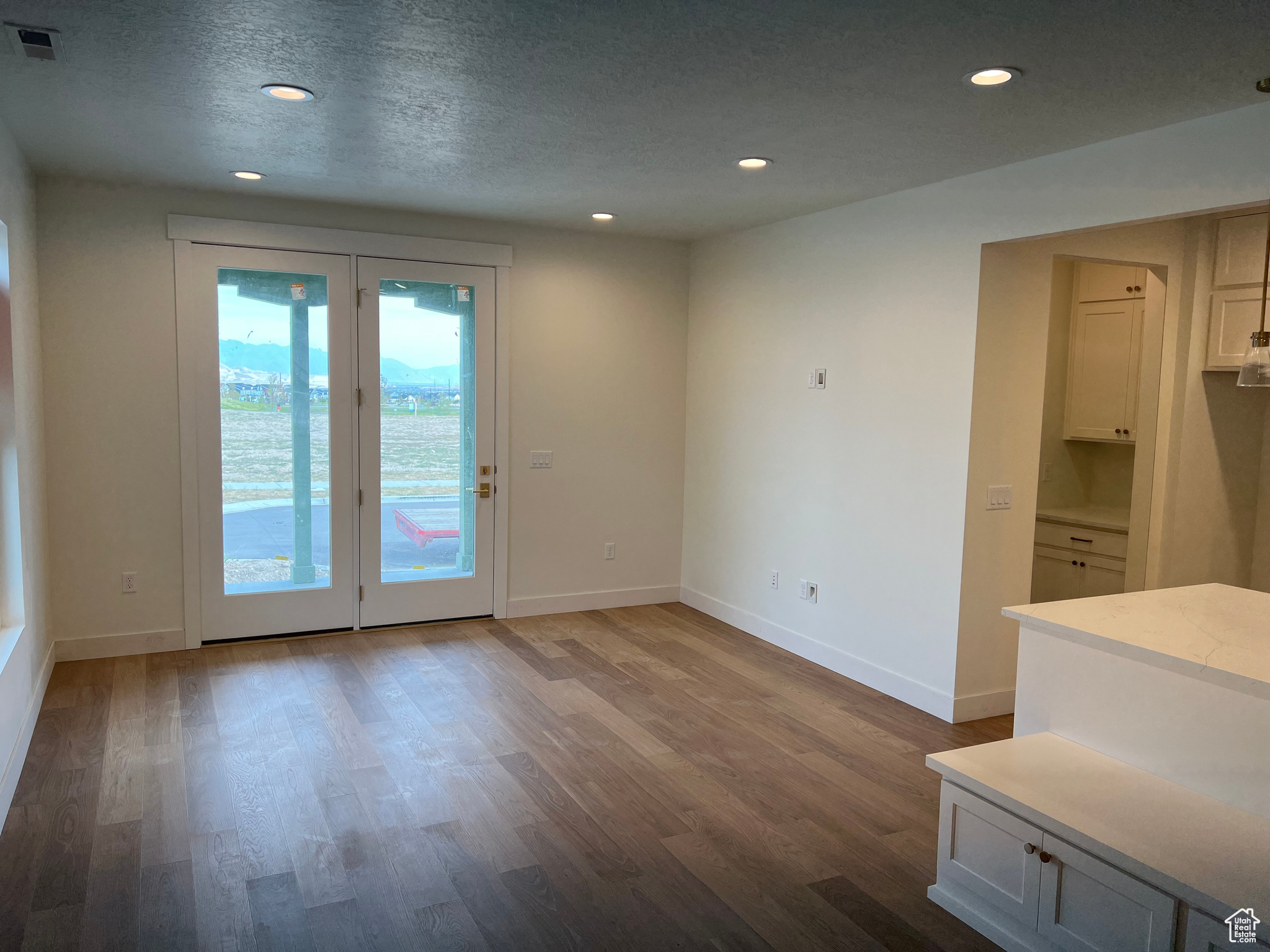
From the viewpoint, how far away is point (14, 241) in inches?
144

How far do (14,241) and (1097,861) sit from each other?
4.48 metres

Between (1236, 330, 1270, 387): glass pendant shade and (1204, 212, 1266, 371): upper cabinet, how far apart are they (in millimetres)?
1591

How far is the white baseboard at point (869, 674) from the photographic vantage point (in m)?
4.19

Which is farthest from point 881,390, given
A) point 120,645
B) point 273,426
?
point 120,645

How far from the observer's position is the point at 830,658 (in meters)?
4.91

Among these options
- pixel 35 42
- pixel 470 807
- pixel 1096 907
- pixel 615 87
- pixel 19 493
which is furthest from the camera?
pixel 19 493

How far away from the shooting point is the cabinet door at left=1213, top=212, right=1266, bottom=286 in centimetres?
423

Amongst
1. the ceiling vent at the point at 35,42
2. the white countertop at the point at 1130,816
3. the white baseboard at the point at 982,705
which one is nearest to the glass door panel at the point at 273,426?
the ceiling vent at the point at 35,42

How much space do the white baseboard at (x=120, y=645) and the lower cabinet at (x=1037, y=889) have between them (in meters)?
4.21

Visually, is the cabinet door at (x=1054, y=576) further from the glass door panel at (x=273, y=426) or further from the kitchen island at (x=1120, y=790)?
the glass door panel at (x=273, y=426)

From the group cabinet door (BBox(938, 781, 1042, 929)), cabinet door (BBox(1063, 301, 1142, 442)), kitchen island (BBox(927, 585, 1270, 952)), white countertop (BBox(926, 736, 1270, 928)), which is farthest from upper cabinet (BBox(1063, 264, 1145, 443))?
cabinet door (BBox(938, 781, 1042, 929))

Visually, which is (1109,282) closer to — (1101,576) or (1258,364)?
(1101,576)

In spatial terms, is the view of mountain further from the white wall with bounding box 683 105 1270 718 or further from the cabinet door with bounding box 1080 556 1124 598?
the cabinet door with bounding box 1080 556 1124 598

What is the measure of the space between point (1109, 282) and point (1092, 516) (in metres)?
1.44
